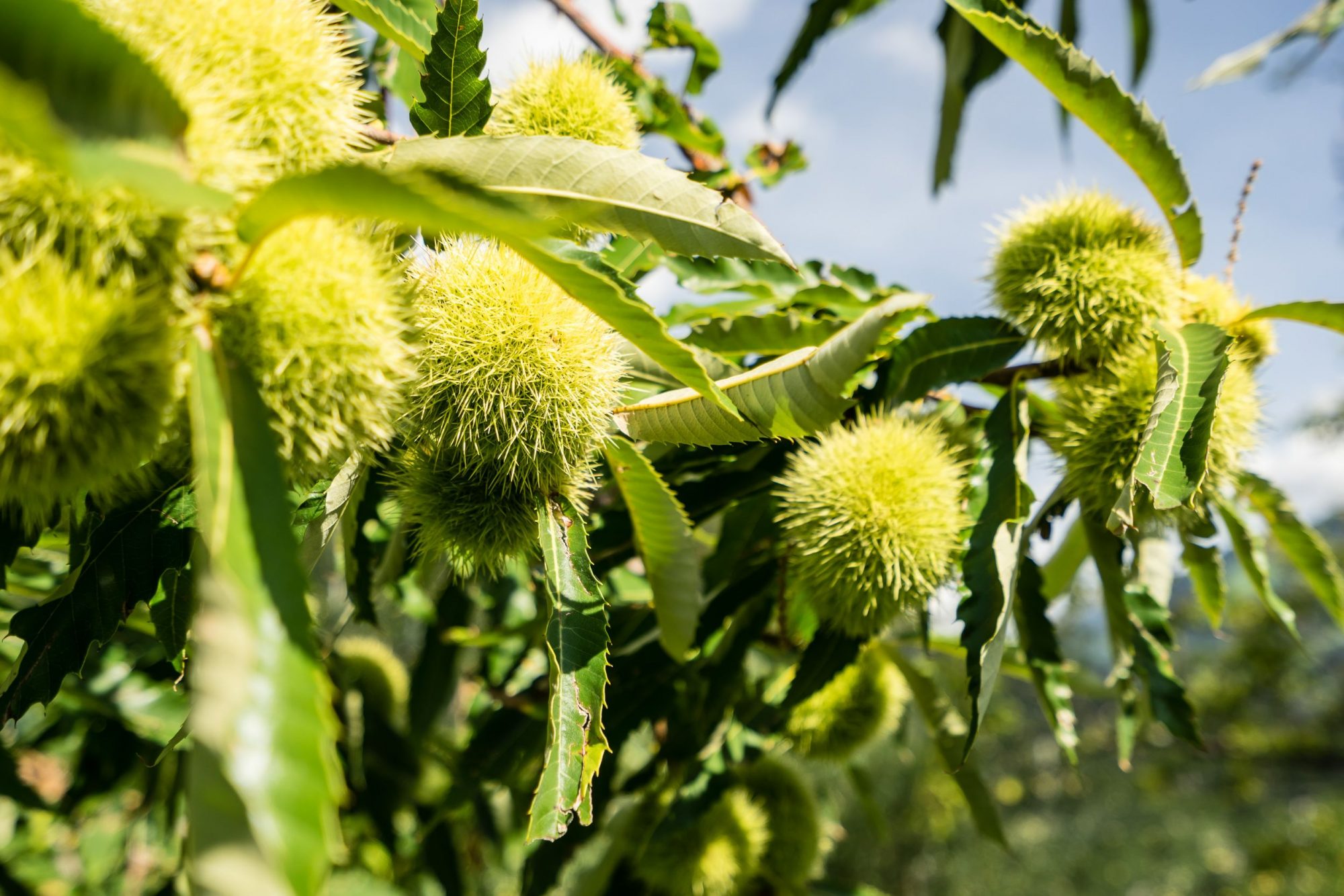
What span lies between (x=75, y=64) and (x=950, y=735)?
62.6 inches

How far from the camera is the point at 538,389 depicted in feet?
3.06

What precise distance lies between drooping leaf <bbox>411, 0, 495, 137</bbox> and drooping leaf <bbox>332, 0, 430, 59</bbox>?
6cm

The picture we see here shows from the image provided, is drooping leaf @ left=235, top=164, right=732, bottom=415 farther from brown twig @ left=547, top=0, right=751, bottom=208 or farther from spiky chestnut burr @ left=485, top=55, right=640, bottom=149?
brown twig @ left=547, top=0, right=751, bottom=208

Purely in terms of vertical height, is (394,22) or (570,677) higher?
(394,22)

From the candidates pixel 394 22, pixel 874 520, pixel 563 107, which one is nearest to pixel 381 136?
pixel 394 22

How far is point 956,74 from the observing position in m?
2.40

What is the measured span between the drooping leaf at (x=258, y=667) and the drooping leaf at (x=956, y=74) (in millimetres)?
2306

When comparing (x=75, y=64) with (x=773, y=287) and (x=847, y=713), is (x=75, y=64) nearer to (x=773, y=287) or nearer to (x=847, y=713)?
(x=773, y=287)

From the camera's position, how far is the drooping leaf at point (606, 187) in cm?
79

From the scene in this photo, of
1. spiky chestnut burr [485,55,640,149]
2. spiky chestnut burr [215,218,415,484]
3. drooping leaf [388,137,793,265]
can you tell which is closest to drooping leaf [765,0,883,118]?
spiky chestnut burr [485,55,640,149]

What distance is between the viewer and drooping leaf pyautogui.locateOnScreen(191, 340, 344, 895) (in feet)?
1.51

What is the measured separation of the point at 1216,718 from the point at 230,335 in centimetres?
769

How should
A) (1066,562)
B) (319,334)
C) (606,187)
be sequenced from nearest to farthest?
(319,334)
(606,187)
(1066,562)

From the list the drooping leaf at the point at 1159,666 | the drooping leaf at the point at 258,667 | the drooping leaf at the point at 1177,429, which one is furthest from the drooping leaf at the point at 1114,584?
the drooping leaf at the point at 258,667
